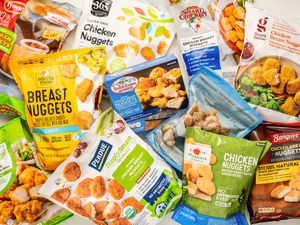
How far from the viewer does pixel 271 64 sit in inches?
50.4

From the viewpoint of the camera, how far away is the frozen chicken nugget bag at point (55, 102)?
1.23 m

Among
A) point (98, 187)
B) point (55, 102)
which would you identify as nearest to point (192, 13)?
point (55, 102)

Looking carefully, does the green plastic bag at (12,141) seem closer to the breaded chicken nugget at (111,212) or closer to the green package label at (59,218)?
the green package label at (59,218)

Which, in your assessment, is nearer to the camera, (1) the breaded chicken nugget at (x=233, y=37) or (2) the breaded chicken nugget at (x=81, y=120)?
(2) the breaded chicken nugget at (x=81, y=120)

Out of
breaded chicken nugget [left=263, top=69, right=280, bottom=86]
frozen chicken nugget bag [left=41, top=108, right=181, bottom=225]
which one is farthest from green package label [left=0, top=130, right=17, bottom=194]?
breaded chicken nugget [left=263, top=69, right=280, bottom=86]

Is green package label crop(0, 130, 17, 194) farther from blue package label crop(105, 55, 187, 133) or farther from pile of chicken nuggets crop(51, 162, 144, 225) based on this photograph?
blue package label crop(105, 55, 187, 133)

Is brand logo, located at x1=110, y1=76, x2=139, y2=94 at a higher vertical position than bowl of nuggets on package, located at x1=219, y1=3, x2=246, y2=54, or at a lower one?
lower

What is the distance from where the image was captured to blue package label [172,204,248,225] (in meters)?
1.22

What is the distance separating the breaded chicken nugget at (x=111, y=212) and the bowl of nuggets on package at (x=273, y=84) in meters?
0.53

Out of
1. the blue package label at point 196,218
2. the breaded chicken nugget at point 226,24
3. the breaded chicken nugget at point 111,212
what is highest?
the breaded chicken nugget at point 226,24

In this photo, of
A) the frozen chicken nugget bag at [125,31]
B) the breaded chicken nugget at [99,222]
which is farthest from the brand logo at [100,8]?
the breaded chicken nugget at [99,222]

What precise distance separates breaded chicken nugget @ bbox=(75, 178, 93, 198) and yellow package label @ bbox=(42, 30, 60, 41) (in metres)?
0.47

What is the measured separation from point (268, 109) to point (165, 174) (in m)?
0.39

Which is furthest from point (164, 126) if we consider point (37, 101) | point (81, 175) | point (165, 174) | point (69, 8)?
point (69, 8)
